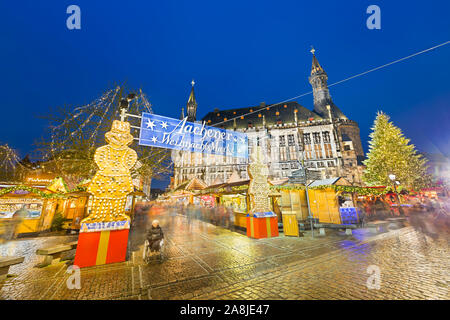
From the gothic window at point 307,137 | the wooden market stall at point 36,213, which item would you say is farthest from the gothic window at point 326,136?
the wooden market stall at point 36,213

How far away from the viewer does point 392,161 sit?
22344mm

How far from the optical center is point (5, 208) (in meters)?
13.2

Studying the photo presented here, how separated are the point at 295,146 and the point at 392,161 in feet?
57.8

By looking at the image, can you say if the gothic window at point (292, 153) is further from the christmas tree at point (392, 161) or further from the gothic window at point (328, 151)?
the christmas tree at point (392, 161)

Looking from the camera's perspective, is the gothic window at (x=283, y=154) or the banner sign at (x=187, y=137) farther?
the gothic window at (x=283, y=154)

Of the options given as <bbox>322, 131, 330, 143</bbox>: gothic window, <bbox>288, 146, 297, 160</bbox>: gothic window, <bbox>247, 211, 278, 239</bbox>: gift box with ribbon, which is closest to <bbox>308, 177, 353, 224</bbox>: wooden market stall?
<bbox>247, 211, 278, 239</bbox>: gift box with ribbon

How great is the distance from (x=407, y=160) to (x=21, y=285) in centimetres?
3429

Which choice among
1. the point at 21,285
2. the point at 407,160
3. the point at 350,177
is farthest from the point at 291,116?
the point at 21,285

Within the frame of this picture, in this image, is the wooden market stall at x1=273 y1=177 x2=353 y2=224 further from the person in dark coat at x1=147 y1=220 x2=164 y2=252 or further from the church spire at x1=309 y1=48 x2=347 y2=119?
the church spire at x1=309 y1=48 x2=347 y2=119

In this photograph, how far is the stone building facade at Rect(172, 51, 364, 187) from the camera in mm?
36938

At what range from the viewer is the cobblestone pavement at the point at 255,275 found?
3203mm

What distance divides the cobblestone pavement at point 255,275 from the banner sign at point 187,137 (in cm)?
378
